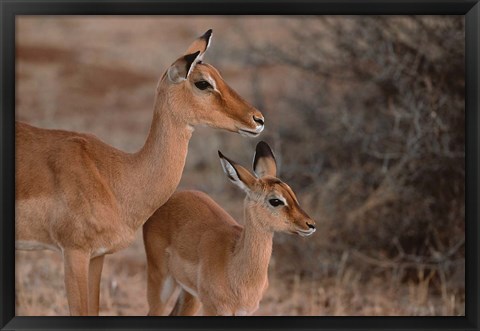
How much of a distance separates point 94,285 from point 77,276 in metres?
0.37

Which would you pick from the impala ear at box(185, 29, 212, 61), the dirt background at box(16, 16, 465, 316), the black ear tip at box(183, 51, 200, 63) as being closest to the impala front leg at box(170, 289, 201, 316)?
the impala ear at box(185, 29, 212, 61)

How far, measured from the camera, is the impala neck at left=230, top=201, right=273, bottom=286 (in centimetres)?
619

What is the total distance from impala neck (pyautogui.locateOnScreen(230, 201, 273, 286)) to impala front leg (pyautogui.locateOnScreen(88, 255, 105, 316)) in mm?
779

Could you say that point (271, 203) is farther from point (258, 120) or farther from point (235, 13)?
point (235, 13)

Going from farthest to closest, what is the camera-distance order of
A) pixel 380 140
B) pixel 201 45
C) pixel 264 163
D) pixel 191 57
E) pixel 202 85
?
pixel 380 140
pixel 264 163
pixel 201 45
pixel 202 85
pixel 191 57

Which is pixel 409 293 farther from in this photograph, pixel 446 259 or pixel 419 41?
pixel 419 41

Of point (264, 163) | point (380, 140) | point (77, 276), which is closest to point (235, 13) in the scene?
point (264, 163)

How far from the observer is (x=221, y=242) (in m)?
6.44

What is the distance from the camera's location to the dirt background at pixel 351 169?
10.2 meters

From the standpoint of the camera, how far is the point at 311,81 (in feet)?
40.3

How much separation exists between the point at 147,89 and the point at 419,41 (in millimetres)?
5490

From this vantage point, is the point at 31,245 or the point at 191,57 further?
the point at 31,245

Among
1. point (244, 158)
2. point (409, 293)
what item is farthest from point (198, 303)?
point (244, 158)

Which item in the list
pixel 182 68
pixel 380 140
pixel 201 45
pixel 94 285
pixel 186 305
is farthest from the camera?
pixel 380 140
